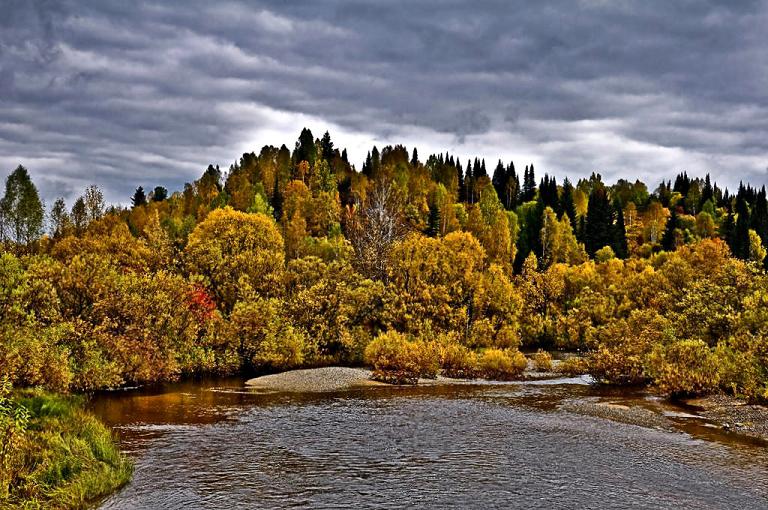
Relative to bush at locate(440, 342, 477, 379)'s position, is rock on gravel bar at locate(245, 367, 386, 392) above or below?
below

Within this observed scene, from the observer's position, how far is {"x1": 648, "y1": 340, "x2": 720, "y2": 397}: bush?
45.8 meters

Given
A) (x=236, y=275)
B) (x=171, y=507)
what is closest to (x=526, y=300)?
(x=236, y=275)

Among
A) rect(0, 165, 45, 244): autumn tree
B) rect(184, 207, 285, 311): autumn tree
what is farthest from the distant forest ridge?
rect(184, 207, 285, 311): autumn tree

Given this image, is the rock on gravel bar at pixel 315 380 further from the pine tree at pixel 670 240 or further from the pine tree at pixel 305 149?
the pine tree at pixel 305 149

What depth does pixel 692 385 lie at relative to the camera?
45.9 m

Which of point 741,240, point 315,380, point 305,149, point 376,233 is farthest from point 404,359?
point 305,149

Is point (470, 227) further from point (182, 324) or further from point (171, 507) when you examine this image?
point (171, 507)

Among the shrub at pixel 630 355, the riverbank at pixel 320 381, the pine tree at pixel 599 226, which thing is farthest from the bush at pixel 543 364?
the pine tree at pixel 599 226

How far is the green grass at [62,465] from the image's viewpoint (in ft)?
71.5

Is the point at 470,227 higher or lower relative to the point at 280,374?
higher

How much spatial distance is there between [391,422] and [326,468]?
32.3 ft

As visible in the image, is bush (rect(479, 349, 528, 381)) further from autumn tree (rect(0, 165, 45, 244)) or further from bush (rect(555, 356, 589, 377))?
autumn tree (rect(0, 165, 45, 244))

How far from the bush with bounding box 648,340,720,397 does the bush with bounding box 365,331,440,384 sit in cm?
1838

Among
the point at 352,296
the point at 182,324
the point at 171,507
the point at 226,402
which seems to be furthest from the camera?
the point at 352,296
